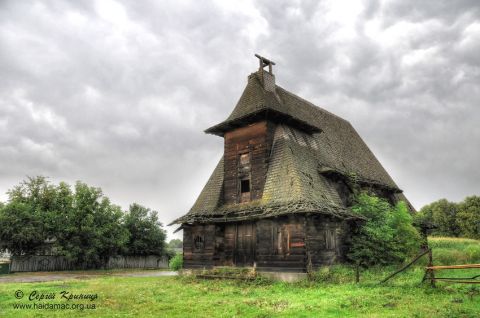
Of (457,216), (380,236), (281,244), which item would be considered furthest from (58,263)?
(457,216)

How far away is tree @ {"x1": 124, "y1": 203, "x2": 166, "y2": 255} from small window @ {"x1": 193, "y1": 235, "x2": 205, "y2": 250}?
2287 centimetres

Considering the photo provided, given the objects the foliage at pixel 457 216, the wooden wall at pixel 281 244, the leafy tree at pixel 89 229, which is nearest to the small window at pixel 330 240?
the wooden wall at pixel 281 244

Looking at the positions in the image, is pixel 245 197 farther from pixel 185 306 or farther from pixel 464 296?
pixel 464 296

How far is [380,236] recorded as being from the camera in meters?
21.1

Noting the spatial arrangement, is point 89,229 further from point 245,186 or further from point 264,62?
point 264,62

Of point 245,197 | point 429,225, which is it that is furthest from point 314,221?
point 429,225

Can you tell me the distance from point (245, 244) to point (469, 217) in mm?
59737

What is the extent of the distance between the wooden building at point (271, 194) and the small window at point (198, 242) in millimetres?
66

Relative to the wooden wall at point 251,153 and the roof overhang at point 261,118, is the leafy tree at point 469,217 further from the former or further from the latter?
the wooden wall at point 251,153

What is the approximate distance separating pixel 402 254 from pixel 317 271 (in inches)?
236

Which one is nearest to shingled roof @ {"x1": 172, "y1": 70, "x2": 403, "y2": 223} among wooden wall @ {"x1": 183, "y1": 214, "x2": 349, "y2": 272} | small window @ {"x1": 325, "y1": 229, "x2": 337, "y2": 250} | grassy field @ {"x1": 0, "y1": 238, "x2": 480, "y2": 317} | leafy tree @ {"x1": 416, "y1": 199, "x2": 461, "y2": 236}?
wooden wall @ {"x1": 183, "y1": 214, "x2": 349, "y2": 272}

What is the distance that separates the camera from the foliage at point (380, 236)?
21156mm

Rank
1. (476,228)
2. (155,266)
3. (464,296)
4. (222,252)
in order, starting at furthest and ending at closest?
(476,228) → (155,266) → (222,252) → (464,296)

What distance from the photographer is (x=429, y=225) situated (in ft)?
96.5
